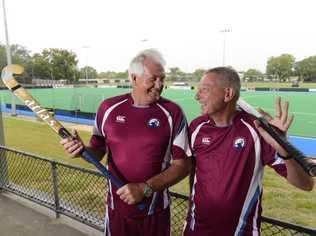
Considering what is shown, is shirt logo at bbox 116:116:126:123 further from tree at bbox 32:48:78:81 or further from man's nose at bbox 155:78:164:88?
tree at bbox 32:48:78:81

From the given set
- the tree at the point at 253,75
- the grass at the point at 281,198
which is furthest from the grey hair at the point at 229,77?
the tree at the point at 253,75

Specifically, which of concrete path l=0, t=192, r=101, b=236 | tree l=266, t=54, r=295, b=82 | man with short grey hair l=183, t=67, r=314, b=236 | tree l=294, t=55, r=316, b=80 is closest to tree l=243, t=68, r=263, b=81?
tree l=266, t=54, r=295, b=82

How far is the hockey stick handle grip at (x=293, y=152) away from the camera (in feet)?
5.09

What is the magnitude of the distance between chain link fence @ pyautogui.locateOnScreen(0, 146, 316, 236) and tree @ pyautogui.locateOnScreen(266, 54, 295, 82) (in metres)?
57.5

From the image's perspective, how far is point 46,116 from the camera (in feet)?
7.93

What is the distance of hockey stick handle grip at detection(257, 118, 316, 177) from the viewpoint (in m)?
1.55

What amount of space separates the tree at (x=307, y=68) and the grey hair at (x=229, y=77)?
57.0 metres

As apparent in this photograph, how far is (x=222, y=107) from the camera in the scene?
2012 mm

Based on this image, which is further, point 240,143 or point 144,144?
point 144,144

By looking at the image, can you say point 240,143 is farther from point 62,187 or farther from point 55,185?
point 62,187

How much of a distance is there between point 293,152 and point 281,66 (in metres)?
64.5

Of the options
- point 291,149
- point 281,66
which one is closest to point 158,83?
point 291,149

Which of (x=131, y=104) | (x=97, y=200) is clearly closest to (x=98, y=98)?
(x=97, y=200)

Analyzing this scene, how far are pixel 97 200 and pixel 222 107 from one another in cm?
376
